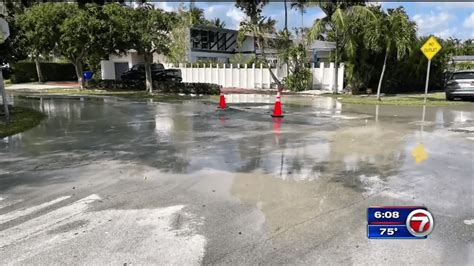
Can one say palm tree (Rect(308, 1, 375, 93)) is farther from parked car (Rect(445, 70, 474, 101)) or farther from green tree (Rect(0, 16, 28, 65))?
green tree (Rect(0, 16, 28, 65))

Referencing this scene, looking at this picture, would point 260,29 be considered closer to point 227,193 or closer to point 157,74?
point 157,74

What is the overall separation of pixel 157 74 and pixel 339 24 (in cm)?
1324

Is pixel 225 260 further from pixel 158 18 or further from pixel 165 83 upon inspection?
pixel 165 83

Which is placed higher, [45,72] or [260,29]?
[260,29]

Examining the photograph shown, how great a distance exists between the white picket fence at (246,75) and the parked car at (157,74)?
8.28ft

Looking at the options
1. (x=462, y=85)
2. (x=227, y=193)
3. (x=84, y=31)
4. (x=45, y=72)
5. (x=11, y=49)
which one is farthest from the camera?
(x=45, y=72)

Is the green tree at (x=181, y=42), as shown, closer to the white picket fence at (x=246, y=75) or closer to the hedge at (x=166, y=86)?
the white picket fence at (x=246, y=75)

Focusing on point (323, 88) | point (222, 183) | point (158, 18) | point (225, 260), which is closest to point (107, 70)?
point (158, 18)

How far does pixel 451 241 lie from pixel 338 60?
21857 millimetres

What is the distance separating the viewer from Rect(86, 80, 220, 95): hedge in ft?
81.7

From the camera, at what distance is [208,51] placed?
1574 inches

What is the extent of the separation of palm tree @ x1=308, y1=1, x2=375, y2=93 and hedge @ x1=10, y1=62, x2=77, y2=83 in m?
26.4

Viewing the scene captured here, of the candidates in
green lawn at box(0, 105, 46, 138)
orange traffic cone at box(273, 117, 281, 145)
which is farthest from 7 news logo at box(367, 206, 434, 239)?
green lawn at box(0, 105, 46, 138)

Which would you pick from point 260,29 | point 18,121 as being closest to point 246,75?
point 260,29
